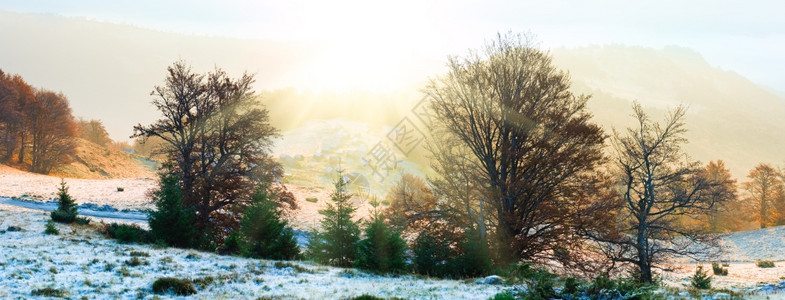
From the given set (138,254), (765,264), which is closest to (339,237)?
(138,254)

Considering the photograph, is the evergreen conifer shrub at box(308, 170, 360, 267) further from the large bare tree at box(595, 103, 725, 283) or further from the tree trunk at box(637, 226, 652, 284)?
the tree trunk at box(637, 226, 652, 284)

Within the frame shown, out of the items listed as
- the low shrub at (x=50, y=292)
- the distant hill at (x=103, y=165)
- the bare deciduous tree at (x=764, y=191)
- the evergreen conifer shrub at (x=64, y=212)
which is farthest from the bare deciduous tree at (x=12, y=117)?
the bare deciduous tree at (x=764, y=191)

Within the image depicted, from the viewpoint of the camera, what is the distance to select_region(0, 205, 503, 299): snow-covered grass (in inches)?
467

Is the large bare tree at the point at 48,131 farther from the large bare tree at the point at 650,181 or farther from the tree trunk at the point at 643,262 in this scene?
the tree trunk at the point at 643,262

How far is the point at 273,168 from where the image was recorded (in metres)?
26.6

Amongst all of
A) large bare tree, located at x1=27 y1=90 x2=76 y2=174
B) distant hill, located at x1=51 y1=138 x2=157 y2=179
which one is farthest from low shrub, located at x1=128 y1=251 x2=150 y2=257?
distant hill, located at x1=51 y1=138 x2=157 y2=179

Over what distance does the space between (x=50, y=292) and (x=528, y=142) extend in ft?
60.0

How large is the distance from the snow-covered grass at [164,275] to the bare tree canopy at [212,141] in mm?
7097

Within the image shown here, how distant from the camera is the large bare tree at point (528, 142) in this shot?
20391 mm

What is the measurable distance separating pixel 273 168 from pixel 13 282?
51.0 feet

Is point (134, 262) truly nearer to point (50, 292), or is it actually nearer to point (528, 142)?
point (50, 292)

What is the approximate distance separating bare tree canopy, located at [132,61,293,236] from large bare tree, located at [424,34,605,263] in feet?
40.3

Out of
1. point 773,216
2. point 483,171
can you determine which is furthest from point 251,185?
point 773,216

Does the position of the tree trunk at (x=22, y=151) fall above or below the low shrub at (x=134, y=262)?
above
